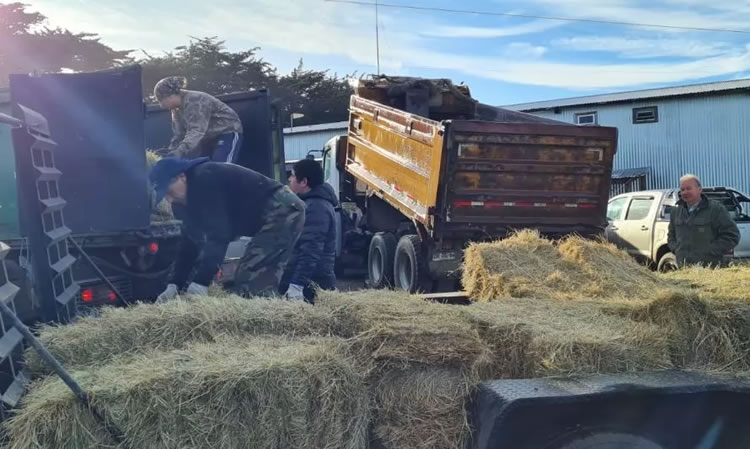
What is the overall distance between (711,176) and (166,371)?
78.3 feet

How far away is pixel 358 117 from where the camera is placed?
10656mm

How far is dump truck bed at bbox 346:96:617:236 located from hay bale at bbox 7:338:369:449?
5295 mm

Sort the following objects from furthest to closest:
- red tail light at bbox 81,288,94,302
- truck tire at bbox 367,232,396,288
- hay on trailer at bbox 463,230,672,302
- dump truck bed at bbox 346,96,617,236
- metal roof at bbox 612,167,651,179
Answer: metal roof at bbox 612,167,651,179 < truck tire at bbox 367,232,396,288 < dump truck bed at bbox 346,96,617,236 < red tail light at bbox 81,288,94,302 < hay on trailer at bbox 463,230,672,302

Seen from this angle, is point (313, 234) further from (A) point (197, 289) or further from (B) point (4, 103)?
(B) point (4, 103)

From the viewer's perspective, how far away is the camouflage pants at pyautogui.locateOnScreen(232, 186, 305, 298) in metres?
4.65

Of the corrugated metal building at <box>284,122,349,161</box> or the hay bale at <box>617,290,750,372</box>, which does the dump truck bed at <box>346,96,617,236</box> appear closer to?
the hay bale at <box>617,290,750,372</box>

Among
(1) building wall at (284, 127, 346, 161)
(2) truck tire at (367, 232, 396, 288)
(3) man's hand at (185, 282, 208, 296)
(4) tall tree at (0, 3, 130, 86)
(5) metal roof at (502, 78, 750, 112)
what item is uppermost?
(4) tall tree at (0, 3, 130, 86)

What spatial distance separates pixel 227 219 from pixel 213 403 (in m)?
2.32

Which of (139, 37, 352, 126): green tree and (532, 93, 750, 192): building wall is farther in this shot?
(139, 37, 352, 126): green tree

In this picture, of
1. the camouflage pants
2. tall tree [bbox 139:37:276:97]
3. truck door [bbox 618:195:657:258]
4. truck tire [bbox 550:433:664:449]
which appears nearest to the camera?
truck tire [bbox 550:433:664:449]

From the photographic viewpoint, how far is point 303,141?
30703 millimetres

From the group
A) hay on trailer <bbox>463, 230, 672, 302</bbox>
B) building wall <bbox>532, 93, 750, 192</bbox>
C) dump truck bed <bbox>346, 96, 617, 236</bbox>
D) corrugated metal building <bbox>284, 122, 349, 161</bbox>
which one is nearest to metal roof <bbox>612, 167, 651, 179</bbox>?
building wall <bbox>532, 93, 750, 192</bbox>

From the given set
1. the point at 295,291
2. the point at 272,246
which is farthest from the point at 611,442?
the point at 272,246

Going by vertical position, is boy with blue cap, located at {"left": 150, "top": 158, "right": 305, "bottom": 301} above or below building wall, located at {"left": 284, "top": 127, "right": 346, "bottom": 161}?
below
